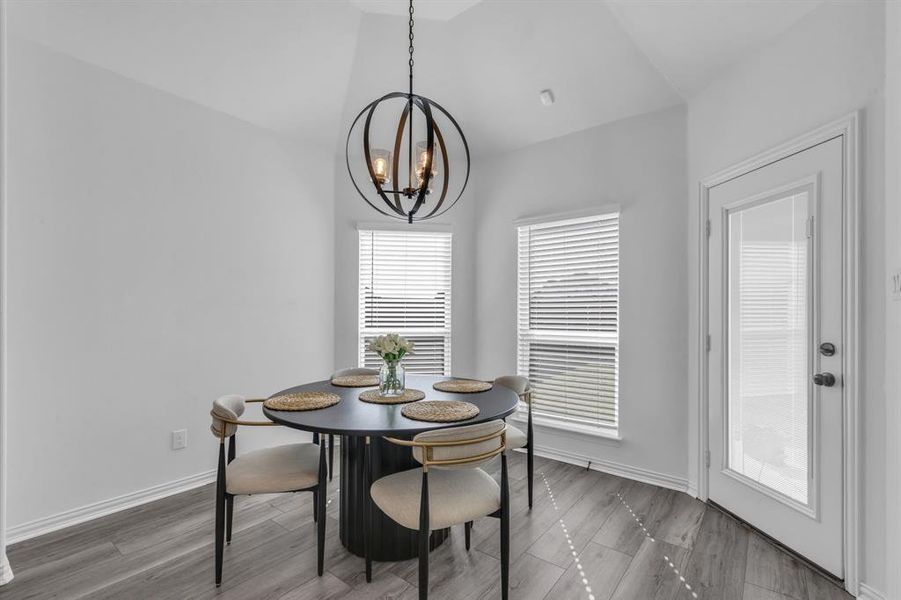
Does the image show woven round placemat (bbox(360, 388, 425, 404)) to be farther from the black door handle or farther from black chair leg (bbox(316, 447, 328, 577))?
the black door handle

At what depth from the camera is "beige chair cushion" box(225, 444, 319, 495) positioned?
1.99 m


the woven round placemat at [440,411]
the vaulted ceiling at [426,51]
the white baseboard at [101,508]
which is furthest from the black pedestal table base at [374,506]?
the vaulted ceiling at [426,51]

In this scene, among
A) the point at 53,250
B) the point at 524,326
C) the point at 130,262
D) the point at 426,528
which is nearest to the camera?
the point at 426,528

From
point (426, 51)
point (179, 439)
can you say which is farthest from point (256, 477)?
point (426, 51)

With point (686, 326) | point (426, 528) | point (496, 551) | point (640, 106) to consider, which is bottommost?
point (496, 551)

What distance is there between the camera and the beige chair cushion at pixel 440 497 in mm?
1764

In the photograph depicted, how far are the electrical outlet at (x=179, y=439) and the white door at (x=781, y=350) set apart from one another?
357 cm

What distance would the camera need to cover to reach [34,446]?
2.40 metres

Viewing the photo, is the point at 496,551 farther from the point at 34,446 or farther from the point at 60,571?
the point at 34,446

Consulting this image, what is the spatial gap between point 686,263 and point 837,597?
195cm

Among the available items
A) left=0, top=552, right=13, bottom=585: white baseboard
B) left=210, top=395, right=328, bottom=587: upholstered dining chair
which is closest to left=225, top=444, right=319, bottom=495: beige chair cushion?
left=210, top=395, right=328, bottom=587: upholstered dining chair

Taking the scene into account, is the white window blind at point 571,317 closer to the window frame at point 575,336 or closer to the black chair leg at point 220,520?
the window frame at point 575,336

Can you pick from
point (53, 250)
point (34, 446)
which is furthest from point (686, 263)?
point (34, 446)

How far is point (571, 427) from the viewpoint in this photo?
141 inches
